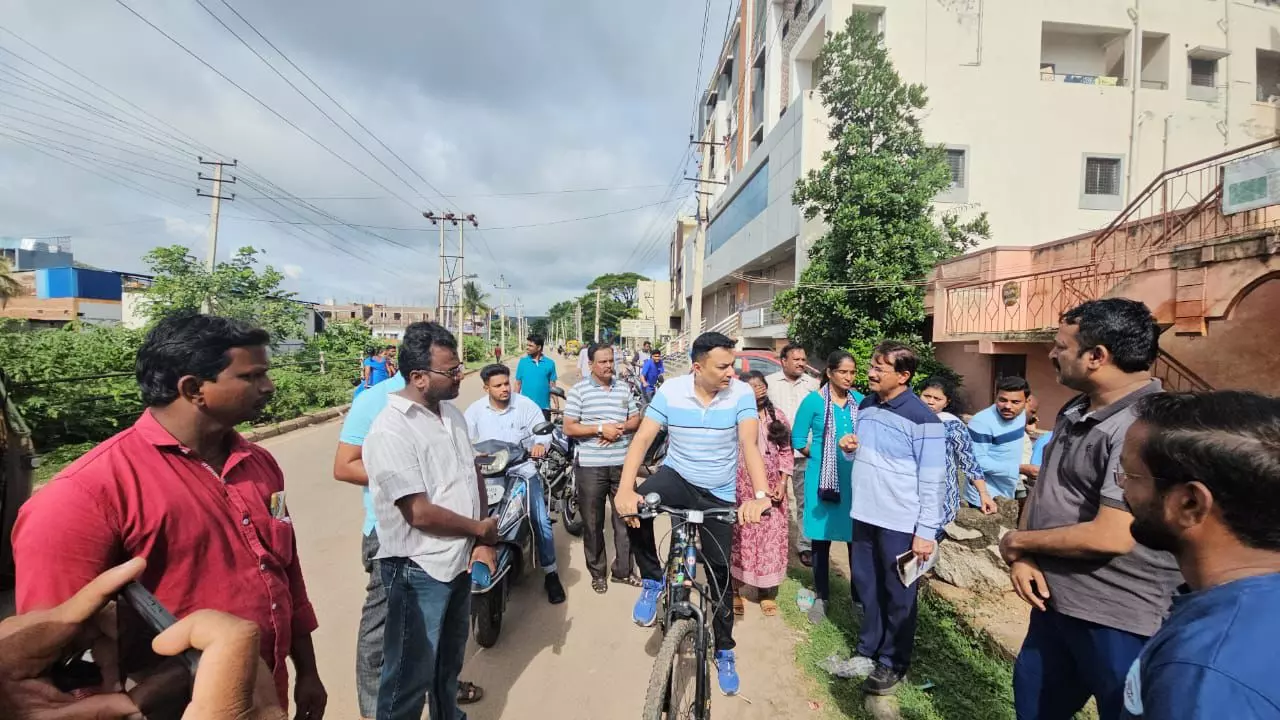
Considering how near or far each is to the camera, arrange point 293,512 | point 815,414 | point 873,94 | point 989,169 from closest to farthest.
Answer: point 815,414 → point 293,512 → point 873,94 → point 989,169

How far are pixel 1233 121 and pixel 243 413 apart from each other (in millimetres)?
26937

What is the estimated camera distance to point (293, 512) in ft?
19.0

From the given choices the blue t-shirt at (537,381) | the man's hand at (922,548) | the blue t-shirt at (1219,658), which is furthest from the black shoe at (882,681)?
the blue t-shirt at (537,381)

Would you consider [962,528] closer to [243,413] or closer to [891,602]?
[891,602]

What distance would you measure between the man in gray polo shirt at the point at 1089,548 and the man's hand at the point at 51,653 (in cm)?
230

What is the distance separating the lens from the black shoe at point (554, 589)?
399 cm

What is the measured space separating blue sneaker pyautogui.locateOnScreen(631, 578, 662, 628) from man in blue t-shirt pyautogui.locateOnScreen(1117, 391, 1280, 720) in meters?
2.05

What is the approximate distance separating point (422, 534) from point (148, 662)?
40.2 inches

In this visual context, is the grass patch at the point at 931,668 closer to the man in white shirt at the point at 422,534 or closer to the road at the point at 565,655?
the road at the point at 565,655

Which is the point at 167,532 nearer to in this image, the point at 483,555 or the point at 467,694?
the point at 483,555

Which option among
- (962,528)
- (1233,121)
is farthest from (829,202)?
(1233,121)

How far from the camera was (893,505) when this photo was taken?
2896 mm

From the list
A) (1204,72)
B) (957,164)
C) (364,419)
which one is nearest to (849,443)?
(364,419)

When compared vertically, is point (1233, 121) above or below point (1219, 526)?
above
